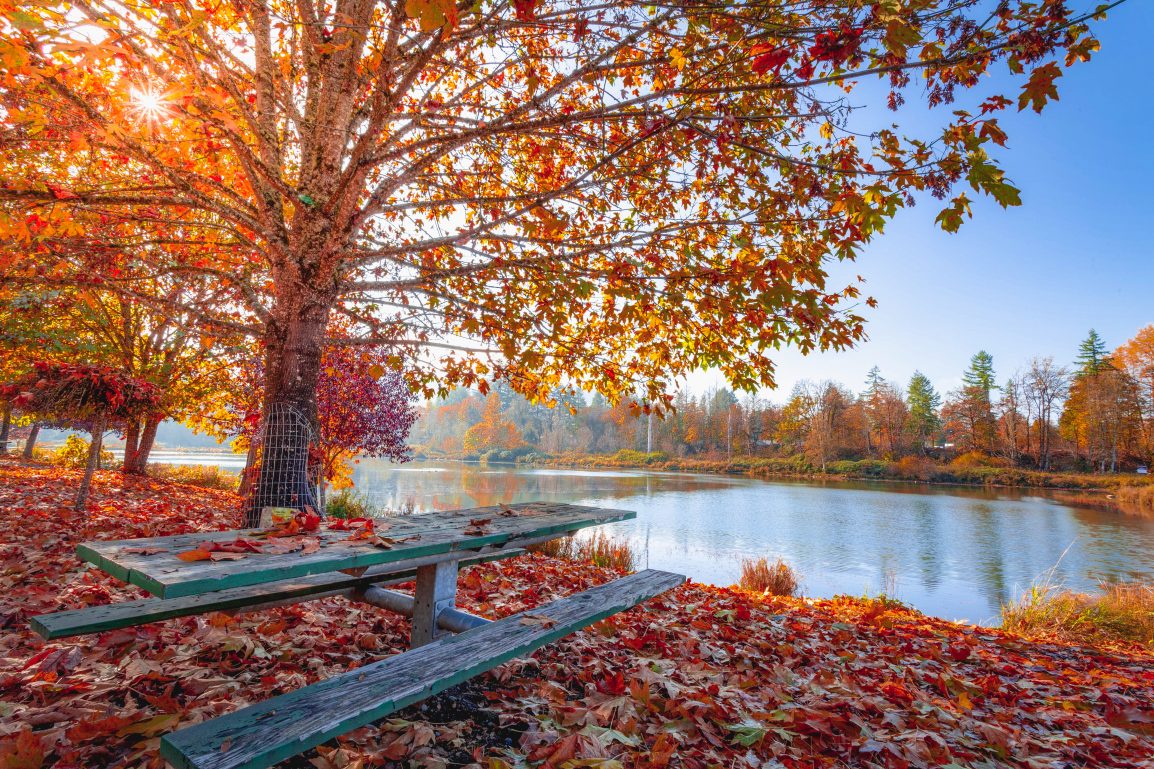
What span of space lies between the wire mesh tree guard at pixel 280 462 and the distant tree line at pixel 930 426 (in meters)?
21.8

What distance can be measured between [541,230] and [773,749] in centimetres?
437

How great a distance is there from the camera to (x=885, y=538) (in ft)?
44.8

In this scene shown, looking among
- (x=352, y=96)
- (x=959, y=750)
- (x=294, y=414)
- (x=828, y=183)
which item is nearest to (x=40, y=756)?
(x=294, y=414)

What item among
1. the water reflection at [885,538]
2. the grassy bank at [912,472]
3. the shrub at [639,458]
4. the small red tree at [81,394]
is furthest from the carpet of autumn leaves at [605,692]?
the shrub at [639,458]

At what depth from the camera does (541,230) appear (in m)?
5.00

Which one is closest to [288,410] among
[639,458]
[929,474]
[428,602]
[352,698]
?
[428,602]

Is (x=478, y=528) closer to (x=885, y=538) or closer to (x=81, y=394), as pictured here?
(x=81, y=394)

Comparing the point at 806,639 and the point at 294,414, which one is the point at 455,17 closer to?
the point at 294,414

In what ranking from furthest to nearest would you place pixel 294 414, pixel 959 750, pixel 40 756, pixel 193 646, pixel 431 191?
pixel 431 191, pixel 294 414, pixel 193 646, pixel 959 750, pixel 40 756

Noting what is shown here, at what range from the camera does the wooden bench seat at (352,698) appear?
4.51 feet

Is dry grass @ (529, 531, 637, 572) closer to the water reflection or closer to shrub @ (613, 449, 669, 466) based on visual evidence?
the water reflection

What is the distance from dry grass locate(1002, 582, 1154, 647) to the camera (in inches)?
223

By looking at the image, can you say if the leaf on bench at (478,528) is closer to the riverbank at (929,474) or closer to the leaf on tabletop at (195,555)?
the leaf on tabletop at (195,555)

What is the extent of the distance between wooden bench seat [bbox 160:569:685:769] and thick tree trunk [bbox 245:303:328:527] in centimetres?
238
